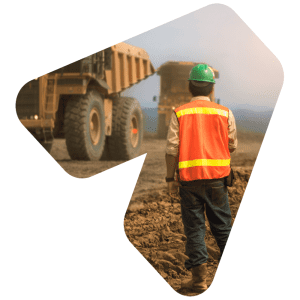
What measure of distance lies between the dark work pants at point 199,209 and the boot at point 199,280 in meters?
0.06

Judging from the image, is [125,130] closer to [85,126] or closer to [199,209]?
[85,126]

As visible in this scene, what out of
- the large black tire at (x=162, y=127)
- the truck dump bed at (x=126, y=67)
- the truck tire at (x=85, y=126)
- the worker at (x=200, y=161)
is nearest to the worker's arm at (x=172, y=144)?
the worker at (x=200, y=161)

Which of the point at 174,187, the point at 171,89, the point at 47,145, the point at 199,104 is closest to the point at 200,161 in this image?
the point at 174,187

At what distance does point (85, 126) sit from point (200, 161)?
1.46m

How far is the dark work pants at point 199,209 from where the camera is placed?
378cm

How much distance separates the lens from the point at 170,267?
13.6 feet

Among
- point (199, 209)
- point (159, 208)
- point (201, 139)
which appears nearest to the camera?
point (201, 139)

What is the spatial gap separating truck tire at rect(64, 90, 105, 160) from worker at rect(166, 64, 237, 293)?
1.11 meters

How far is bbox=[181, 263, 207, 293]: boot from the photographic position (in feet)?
12.7

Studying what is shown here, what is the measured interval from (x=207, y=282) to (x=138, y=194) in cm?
119

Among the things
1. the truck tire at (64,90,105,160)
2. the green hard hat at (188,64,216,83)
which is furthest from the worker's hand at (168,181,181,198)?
the truck tire at (64,90,105,160)

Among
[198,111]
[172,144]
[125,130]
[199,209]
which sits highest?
[198,111]

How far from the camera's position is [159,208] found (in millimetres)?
4547

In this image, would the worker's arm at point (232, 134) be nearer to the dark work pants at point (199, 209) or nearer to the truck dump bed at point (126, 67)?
the dark work pants at point (199, 209)
